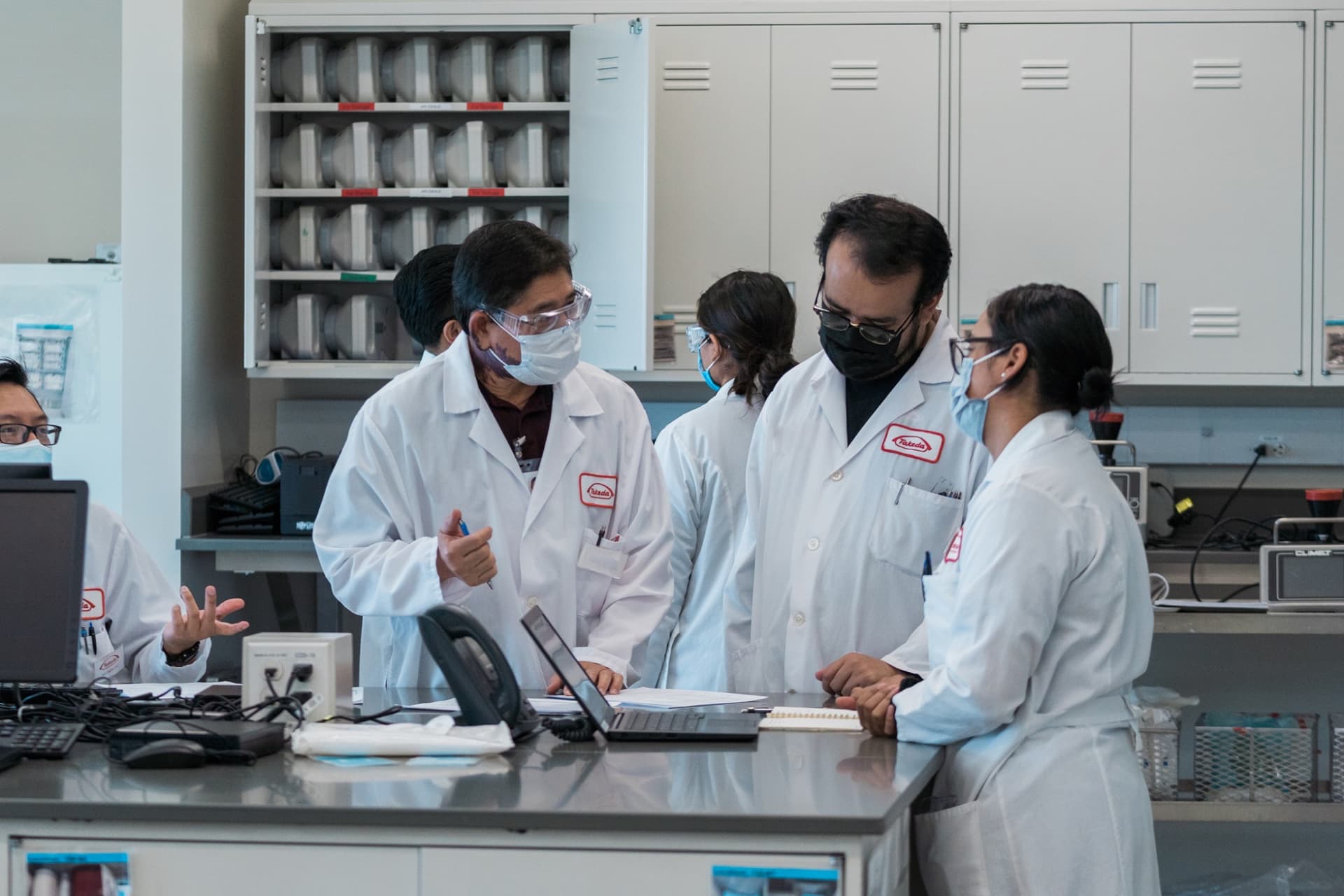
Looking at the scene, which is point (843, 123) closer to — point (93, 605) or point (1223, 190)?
point (1223, 190)

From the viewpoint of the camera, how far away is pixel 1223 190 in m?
3.61

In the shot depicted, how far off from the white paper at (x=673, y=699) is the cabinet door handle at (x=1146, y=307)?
6.98 feet

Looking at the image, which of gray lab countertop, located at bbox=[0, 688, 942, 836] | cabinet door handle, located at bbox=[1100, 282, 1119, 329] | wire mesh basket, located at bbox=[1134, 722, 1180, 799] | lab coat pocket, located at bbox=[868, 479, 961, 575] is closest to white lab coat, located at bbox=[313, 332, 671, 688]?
lab coat pocket, located at bbox=[868, 479, 961, 575]

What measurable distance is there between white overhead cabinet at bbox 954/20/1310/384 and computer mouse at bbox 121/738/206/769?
2.67 m

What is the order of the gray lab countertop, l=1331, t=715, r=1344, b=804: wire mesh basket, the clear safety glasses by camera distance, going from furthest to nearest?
1. l=1331, t=715, r=1344, b=804: wire mesh basket
2. the clear safety glasses
3. the gray lab countertop

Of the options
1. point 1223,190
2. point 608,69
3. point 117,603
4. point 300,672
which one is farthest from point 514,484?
point 1223,190

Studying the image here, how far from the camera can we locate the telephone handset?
5.33 ft

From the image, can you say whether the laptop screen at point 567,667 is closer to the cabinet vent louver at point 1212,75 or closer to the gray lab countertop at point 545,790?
the gray lab countertop at point 545,790

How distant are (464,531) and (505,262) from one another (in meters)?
0.42

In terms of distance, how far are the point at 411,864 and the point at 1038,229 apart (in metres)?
2.84

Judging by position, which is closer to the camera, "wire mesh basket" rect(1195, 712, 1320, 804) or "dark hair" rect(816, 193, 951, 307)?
"dark hair" rect(816, 193, 951, 307)

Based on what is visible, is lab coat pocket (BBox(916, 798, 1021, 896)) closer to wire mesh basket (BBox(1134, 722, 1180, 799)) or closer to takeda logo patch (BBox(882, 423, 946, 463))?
takeda logo patch (BBox(882, 423, 946, 463))

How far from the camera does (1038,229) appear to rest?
367cm

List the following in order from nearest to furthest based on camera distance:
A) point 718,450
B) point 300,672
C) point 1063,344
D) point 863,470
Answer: point 1063,344 → point 300,672 → point 863,470 → point 718,450
